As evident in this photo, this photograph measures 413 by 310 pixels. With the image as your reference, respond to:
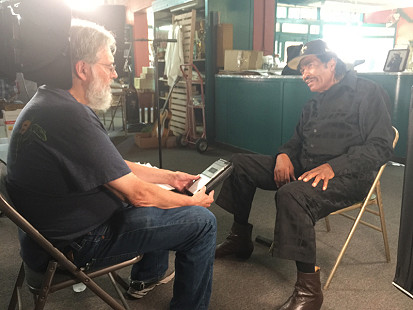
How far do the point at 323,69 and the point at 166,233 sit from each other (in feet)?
4.25

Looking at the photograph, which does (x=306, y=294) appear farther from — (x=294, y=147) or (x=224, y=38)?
(x=224, y=38)

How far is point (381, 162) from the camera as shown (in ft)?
5.86

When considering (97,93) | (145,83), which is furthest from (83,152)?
(145,83)

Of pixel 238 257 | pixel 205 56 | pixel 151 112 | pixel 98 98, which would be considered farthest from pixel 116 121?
pixel 98 98

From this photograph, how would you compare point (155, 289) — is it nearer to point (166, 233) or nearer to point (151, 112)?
point (166, 233)

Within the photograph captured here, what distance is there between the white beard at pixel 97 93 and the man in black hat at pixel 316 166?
2.93 feet

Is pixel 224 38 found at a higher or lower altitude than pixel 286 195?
higher

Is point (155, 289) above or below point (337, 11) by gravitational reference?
below

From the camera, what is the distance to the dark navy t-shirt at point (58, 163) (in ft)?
3.59

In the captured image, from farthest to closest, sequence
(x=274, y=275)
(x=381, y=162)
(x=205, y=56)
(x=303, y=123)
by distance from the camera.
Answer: (x=205, y=56)
(x=303, y=123)
(x=274, y=275)
(x=381, y=162)

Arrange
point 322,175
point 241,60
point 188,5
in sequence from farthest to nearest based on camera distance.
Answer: point 188,5 → point 241,60 → point 322,175

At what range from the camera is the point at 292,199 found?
164 centimetres

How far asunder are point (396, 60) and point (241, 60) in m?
1.85

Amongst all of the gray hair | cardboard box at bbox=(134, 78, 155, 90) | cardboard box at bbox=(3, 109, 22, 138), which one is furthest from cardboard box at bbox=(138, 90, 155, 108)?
the gray hair
